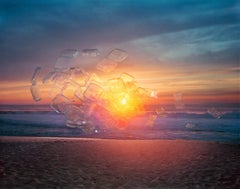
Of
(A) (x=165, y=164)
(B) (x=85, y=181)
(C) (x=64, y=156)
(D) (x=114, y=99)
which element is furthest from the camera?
(D) (x=114, y=99)

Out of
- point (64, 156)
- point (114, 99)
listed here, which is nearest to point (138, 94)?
point (114, 99)

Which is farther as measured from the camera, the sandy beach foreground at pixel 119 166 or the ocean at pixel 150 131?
the ocean at pixel 150 131

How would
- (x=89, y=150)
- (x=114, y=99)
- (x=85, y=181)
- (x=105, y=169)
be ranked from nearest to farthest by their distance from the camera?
1. (x=85, y=181)
2. (x=105, y=169)
3. (x=89, y=150)
4. (x=114, y=99)

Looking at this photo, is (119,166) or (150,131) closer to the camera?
(119,166)

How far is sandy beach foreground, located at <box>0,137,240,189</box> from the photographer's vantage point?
25.9ft

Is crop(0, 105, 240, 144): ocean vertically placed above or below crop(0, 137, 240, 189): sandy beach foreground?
above

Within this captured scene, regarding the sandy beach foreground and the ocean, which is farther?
the ocean

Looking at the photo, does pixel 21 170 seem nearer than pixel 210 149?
Yes

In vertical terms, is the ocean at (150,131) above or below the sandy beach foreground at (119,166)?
above

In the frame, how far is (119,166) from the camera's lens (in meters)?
10.0

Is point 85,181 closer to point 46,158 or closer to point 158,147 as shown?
point 46,158

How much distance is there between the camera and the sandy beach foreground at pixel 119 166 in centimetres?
790

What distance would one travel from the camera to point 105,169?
952 centimetres

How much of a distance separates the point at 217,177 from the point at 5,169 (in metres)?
6.04
